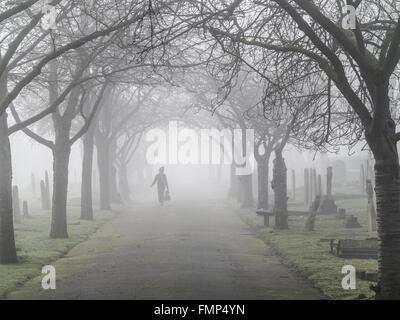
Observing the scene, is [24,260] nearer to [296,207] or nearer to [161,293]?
[161,293]

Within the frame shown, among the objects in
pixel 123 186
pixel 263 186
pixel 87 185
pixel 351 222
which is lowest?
pixel 351 222

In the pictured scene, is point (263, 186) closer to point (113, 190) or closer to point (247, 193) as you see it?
point (247, 193)

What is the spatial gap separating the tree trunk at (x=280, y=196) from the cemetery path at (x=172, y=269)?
1.02 meters

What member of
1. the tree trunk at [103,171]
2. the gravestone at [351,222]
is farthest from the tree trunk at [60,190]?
the tree trunk at [103,171]

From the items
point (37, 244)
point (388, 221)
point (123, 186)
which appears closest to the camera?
point (388, 221)

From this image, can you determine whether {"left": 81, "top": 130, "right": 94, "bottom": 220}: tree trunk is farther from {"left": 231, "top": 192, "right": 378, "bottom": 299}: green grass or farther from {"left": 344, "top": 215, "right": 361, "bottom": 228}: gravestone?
{"left": 344, "top": 215, "right": 361, "bottom": 228}: gravestone

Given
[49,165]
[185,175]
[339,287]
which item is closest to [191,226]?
[339,287]

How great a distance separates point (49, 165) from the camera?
374ft

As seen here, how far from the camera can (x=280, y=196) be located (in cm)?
2291

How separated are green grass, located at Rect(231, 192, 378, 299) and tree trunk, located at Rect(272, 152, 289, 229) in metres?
0.30

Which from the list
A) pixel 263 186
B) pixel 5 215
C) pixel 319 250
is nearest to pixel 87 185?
pixel 263 186

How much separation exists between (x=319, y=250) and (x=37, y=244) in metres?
7.13

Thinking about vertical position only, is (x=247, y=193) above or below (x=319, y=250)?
above

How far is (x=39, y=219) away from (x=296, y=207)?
1180cm
